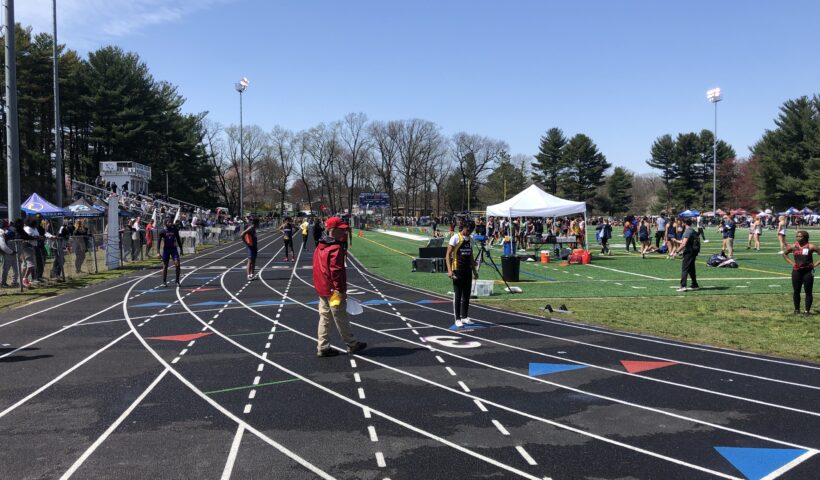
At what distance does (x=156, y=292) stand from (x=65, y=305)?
8.11ft

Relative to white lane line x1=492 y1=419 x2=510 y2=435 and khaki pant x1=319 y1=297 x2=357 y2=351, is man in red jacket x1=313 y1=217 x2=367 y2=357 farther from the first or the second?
white lane line x1=492 y1=419 x2=510 y2=435

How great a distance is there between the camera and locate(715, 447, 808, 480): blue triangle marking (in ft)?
14.9

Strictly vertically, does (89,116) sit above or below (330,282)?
above

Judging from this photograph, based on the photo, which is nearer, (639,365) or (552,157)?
(639,365)

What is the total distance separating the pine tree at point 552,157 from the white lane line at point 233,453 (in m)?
102

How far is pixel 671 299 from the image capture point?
13.8 meters

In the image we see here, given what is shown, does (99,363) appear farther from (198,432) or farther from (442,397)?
(442,397)

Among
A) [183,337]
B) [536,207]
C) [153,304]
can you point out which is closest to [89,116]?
[536,207]

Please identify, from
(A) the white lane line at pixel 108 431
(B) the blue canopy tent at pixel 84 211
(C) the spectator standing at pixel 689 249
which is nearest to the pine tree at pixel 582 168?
(B) the blue canopy tent at pixel 84 211

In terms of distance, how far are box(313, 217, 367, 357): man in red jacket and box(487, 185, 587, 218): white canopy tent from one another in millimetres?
16401

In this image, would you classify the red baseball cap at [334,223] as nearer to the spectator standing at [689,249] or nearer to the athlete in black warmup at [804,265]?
the athlete in black warmup at [804,265]

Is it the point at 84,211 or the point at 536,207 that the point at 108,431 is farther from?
the point at 84,211

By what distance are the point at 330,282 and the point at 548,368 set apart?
119 inches

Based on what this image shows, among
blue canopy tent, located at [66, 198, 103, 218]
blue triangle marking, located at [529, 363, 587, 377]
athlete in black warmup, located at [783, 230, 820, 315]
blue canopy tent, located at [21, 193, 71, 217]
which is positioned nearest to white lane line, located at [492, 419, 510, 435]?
blue triangle marking, located at [529, 363, 587, 377]
